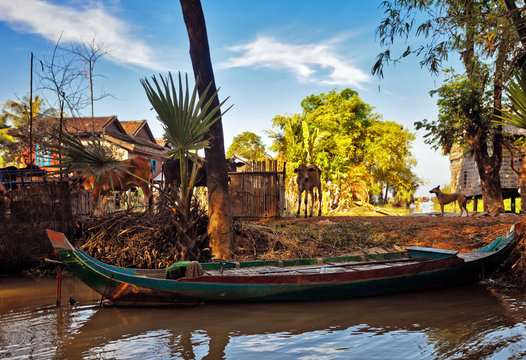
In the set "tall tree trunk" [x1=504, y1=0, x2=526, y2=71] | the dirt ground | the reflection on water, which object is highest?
"tall tree trunk" [x1=504, y1=0, x2=526, y2=71]

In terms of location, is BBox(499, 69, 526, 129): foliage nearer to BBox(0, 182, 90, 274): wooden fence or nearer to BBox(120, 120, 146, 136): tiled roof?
BBox(0, 182, 90, 274): wooden fence

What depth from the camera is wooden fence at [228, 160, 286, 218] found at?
1282 centimetres

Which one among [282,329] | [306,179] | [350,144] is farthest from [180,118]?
[350,144]

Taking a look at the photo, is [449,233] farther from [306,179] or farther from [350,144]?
[350,144]

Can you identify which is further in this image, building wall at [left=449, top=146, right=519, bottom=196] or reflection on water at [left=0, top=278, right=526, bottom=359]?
building wall at [left=449, top=146, right=519, bottom=196]

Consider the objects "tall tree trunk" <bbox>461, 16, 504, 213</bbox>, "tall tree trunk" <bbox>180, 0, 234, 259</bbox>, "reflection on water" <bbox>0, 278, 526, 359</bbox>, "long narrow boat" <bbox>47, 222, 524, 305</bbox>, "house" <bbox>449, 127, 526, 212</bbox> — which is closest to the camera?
"reflection on water" <bbox>0, 278, 526, 359</bbox>

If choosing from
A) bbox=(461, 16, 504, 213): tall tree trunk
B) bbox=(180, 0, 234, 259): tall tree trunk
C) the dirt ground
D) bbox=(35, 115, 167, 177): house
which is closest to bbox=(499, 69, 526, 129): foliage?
the dirt ground

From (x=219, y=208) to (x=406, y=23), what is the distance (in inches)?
193

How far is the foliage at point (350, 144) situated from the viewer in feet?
112

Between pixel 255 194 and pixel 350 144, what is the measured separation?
89.9 feet

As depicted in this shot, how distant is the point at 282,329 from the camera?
5.16 m

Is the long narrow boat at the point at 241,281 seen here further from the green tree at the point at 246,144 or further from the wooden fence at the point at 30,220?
the green tree at the point at 246,144

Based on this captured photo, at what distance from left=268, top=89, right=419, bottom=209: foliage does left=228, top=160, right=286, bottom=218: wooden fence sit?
773 inches

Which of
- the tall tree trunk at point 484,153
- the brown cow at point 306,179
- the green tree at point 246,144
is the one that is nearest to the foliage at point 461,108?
the tall tree trunk at point 484,153
